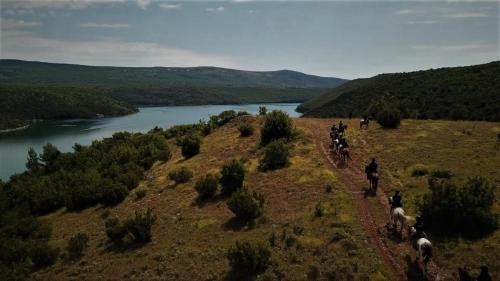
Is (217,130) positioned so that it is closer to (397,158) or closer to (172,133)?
(172,133)

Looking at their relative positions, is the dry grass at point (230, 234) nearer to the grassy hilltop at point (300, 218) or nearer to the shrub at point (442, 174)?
the grassy hilltop at point (300, 218)

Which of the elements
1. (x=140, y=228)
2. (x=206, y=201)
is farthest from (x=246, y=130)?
(x=140, y=228)

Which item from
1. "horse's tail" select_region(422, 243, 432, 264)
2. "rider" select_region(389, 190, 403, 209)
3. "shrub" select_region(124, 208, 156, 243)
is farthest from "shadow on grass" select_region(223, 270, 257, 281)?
"shrub" select_region(124, 208, 156, 243)

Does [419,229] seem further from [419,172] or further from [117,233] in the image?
[117,233]

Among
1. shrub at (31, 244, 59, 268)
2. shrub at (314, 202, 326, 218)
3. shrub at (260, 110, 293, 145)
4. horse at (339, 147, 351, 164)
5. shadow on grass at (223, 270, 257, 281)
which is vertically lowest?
shrub at (31, 244, 59, 268)

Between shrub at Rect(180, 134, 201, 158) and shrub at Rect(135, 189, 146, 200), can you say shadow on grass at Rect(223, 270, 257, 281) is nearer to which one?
shrub at Rect(135, 189, 146, 200)

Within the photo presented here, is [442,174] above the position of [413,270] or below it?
above
